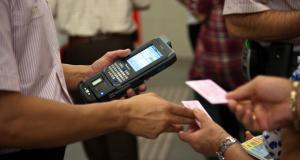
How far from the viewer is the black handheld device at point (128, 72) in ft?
4.32

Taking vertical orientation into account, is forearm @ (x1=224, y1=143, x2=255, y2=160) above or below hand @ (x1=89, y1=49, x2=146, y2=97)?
below

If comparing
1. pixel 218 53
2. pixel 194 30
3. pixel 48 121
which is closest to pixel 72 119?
pixel 48 121

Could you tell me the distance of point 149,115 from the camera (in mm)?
1184

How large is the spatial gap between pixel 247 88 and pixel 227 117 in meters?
1.62

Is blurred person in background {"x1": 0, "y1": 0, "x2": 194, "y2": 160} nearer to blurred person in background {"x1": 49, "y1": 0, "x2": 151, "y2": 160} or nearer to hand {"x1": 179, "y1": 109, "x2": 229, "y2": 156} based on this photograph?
hand {"x1": 179, "y1": 109, "x2": 229, "y2": 156}

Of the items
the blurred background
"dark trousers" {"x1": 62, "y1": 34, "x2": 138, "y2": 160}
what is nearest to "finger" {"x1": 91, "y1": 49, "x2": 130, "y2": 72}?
"dark trousers" {"x1": 62, "y1": 34, "x2": 138, "y2": 160}

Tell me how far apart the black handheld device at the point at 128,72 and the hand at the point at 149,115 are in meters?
0.12

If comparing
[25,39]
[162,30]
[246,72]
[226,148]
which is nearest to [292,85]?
[226,148]

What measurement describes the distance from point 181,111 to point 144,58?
20cm

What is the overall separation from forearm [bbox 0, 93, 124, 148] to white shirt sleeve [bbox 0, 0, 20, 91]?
3 centimetres

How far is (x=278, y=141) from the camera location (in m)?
1.18

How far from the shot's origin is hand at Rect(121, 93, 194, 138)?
3.89 ft

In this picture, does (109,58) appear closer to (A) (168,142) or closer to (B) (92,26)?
(B) (92,26)

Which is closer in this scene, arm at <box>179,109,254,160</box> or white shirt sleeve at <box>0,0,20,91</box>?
→ white shirt sleeve at <box>0,0,20,91</box>
